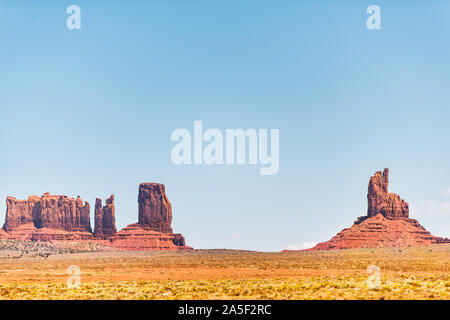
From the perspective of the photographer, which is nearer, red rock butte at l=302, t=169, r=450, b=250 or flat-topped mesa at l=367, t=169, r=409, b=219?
red rock butte at l=302, t=169, r=450, b=250

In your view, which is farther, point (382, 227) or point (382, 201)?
point (382, 201)

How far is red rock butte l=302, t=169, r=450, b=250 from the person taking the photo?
156350 mm

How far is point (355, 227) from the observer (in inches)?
6594

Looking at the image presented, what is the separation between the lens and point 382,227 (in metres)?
162

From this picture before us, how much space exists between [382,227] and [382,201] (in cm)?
1099

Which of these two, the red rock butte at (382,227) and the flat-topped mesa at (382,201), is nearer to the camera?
the red rock butte at (382,227)

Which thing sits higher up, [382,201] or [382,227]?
[382,201]

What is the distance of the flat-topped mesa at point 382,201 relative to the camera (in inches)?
6604

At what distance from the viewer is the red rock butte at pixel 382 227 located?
156 metres

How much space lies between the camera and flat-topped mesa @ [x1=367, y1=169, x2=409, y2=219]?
6604 inches
